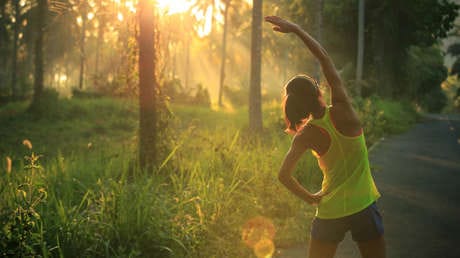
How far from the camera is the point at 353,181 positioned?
3242 mm

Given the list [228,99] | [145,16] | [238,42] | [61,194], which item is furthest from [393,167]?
[238,42]

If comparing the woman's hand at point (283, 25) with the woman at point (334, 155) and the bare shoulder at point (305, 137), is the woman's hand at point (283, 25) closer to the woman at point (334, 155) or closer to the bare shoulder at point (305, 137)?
the woman at point (334, 155)

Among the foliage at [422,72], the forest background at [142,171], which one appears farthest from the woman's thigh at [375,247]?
the foliage at [422,72]

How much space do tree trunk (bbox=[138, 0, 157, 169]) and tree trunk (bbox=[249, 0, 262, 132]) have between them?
810 cm

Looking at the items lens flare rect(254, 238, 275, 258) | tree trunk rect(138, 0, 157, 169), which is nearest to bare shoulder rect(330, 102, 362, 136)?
lens flare rect(254, 238, 275, 258)

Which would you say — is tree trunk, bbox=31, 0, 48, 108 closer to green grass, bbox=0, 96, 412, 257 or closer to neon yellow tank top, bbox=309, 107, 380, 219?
green grass, bbox=0, 96, 412, 257

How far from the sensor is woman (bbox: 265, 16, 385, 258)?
3.16m

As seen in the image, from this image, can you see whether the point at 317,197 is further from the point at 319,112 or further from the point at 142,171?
the point at 142,171

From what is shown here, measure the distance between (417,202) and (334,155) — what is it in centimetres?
647

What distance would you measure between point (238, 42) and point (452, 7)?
4744 cm

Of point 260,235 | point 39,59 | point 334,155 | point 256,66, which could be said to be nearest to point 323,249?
point 334,155

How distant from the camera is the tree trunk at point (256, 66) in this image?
1814 centimetres

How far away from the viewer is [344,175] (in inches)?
128

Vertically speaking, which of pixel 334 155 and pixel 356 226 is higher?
pixel 334 155
